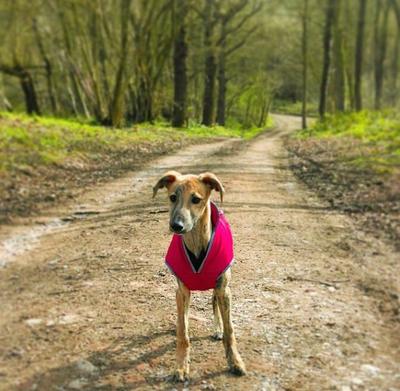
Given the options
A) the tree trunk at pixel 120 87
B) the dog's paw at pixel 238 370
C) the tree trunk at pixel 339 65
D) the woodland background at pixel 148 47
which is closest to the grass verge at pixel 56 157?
the tree trunk at pixel 120 87

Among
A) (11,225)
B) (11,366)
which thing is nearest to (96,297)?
(11,366)

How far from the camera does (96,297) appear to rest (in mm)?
5125

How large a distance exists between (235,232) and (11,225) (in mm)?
3708

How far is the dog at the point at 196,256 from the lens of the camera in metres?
3.76

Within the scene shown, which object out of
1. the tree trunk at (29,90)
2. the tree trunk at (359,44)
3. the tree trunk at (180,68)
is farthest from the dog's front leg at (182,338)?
the tree trunk at (29,90)

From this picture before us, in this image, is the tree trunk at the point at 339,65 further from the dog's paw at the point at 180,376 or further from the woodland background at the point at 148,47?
the dog's paw at the point at 180,376

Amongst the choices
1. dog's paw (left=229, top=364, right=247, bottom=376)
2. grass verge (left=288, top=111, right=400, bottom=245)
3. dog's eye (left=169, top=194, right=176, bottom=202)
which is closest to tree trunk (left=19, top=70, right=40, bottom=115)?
grass verge (left=288, top=111, right=400, bottom=245)

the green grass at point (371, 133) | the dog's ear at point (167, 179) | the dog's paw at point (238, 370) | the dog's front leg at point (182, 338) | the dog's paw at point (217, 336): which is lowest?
the dog's paw at point (217, 336)

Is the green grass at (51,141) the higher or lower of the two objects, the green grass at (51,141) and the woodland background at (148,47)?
the lower

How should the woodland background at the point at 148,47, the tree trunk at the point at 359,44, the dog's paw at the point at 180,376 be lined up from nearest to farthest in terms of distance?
the dog's paw at the point at 180,376 < the woodland background at the point at 148,47 < the tree trunk at the point at 359,44

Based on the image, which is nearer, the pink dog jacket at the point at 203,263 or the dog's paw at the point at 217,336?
the pink dog jacket at the point at 203,263

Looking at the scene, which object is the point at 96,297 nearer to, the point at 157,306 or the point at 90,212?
the point at 157,306

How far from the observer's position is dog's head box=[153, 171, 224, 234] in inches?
142

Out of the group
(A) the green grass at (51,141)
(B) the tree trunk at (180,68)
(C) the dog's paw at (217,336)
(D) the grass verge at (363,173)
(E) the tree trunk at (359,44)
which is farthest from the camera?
(E) the tree trunk at (359,44)
